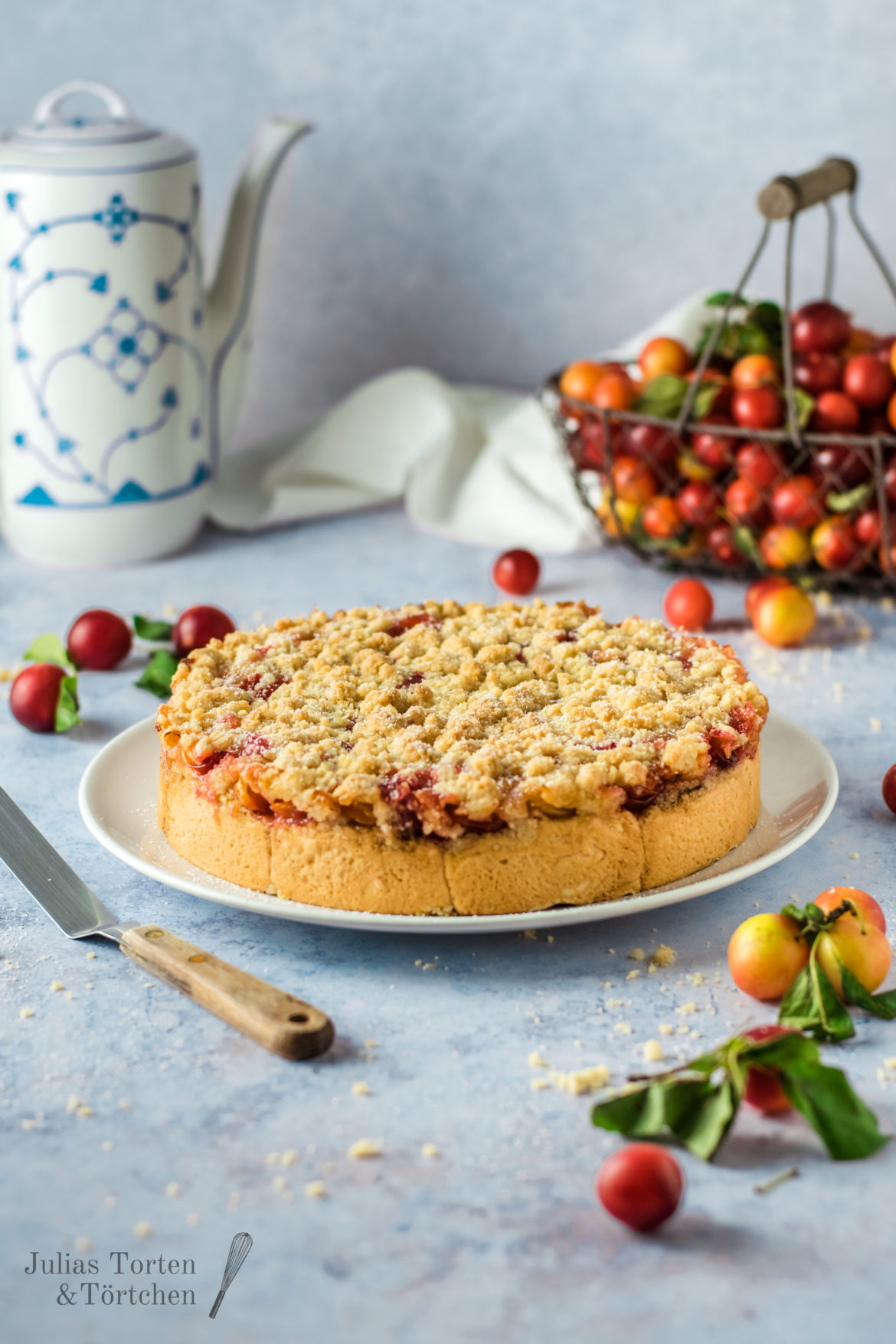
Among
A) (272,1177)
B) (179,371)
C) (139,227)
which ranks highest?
(139,227)

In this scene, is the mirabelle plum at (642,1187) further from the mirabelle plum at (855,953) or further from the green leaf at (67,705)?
the green leaf at (67,705)

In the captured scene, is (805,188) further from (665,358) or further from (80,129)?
(80,129)

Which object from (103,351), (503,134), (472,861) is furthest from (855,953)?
(503,134)

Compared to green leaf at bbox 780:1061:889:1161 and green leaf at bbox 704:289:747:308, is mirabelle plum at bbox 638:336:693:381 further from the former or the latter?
green leaf at bbox 780:1061:889:1161

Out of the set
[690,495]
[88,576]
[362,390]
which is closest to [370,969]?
[690,495]

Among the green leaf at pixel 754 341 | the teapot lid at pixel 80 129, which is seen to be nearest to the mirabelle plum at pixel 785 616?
the green leaf at pixel 754 341

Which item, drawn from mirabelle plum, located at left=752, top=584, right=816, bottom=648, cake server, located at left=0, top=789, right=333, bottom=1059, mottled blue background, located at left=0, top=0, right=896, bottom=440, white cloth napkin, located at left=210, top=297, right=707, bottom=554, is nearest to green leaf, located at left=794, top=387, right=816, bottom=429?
mirabelle plum, located at left=752, top=584, right=816, bottom=648

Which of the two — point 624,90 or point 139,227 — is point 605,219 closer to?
point 624,90
